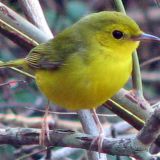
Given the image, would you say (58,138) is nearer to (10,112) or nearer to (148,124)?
(148,124)

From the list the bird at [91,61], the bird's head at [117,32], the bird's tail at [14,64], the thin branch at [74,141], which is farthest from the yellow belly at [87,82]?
the bird's tail at [14,64]

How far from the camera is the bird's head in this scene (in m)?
3.50

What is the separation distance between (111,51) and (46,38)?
1.48 ft

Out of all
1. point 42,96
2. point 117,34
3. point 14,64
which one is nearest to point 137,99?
point 117,34

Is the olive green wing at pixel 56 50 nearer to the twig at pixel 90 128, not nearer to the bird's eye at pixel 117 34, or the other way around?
the bird's eye at pixel 117 34

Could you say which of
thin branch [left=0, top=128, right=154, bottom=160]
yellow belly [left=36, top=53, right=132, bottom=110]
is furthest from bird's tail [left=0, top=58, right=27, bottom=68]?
thin branch [left=0, top=128, right=154, bottom=160]

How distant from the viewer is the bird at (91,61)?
3375mm

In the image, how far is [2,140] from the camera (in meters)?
3.06

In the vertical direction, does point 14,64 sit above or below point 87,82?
above

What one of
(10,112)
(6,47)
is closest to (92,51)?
(10,112)

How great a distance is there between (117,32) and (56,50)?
21.2 inches

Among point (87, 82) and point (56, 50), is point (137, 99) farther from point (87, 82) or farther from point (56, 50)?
point (56, 50)

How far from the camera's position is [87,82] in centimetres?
336

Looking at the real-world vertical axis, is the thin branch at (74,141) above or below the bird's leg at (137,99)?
below
